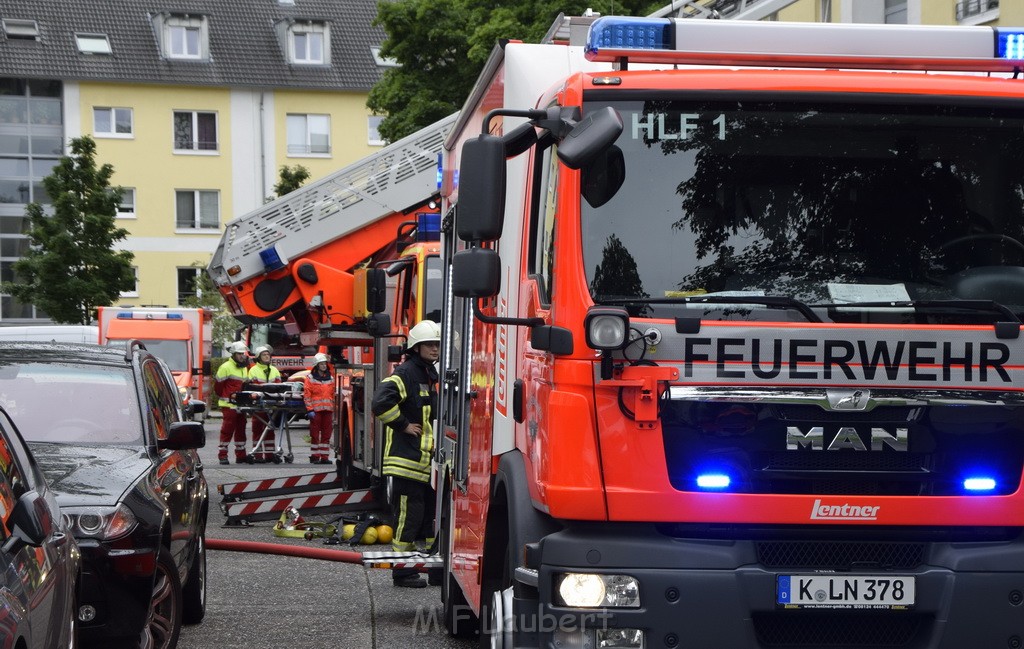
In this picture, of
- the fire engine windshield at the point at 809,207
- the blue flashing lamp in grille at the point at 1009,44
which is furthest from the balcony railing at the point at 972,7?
the fire engine windshield at the point at 809,207

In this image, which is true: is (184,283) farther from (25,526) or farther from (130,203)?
(25,526)

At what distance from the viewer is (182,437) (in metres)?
7.76

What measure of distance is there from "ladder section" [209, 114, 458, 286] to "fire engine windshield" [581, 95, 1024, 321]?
1177 centimetres

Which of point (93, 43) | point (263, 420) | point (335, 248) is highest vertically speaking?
point (93, 43)

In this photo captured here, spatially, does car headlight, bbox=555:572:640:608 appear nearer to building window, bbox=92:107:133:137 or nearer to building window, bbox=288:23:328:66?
building window, bbox=92:107:133:137

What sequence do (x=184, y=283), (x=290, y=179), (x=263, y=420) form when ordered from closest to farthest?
(x=263, y=420), (x=290, y=179), (x=184, y=283)

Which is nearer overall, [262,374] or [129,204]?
[262,374]

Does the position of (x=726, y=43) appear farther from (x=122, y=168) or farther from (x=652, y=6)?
(x=122, y=168)

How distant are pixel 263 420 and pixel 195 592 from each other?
1377cm

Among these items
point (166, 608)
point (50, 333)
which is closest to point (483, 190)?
point (166, 608)

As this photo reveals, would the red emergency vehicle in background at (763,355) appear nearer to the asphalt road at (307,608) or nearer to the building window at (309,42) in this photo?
the asphalt road at (307,608)

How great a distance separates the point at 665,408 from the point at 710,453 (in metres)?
0.21

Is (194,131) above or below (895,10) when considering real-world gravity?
above

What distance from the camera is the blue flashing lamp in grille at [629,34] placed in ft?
18.0
